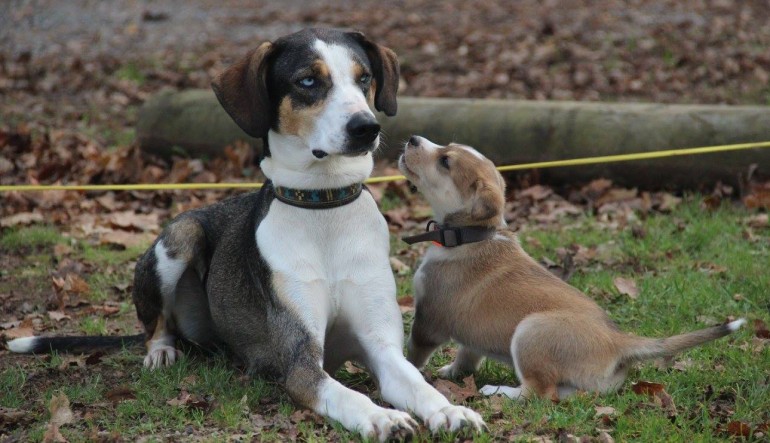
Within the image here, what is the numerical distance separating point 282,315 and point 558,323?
1329 millimetres

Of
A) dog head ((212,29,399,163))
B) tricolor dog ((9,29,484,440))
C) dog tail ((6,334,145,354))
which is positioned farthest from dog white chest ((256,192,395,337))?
dog tail ((6,334,145,354))

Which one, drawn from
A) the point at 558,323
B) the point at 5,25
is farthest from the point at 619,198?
the point at 5,25

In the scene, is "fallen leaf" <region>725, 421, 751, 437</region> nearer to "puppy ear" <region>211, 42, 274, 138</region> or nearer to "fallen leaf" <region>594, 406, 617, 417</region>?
"fallen leaf" <region>594, 406, 617, 417</region>

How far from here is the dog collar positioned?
494 centimetres

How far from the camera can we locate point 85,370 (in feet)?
18.0

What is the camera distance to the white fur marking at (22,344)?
5.68 meters

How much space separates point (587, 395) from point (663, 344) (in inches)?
16.8

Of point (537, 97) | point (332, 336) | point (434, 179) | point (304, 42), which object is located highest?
point (304, 42)

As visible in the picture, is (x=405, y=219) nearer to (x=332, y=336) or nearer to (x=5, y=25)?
(x=332, y=336)

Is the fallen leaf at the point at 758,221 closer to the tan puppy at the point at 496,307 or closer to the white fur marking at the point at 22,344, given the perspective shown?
the tan puppy at the point at 496,307

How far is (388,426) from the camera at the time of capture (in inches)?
161

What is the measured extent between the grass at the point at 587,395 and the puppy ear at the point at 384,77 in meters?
1.47

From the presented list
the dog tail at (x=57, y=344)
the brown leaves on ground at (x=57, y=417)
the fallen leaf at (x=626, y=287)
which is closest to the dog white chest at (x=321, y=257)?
the brown leaves on ground at (x=57, y=417)

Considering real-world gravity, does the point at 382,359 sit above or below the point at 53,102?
above
